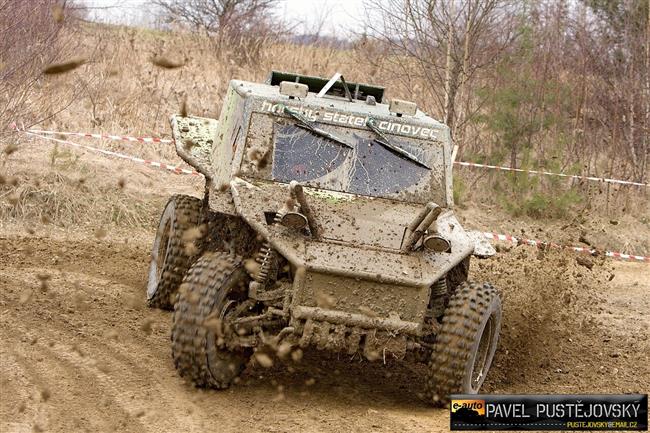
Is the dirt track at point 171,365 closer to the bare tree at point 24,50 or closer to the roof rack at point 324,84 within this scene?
the bare tree at point 24,50

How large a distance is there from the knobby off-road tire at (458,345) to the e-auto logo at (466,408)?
8.6 inches

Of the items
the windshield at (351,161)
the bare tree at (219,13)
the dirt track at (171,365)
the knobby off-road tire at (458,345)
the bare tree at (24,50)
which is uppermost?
the bare tree at (219,13)

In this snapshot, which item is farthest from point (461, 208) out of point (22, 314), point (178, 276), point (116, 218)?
point (22, 314)

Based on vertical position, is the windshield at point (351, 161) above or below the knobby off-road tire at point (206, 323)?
above

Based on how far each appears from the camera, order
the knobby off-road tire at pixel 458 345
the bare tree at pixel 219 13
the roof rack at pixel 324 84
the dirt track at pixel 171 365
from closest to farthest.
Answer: the dirt track at pixel 171 365, the knobby off-road tire at pixel 458 345, the roof rack at pixel 324 84, the bare tree at pixel 219 13

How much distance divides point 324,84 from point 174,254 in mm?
2094

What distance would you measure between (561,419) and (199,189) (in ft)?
27.0

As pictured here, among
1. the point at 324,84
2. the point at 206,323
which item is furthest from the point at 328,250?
the point at 324,84

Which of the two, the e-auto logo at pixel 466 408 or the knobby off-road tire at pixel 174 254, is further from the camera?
→ the knobby off-road tire at pixel 174 254

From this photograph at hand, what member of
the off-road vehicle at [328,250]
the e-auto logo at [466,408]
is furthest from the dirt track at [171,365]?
the off-road vehicle at [328,250]

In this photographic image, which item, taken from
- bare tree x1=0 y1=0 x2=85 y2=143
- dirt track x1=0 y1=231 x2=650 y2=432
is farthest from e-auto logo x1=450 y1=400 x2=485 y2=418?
bare tree x1=0 y1=0 x2=85 y2=143

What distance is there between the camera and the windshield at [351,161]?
312 inches

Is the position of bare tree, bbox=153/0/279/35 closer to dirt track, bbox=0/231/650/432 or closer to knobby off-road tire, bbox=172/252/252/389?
dirt track, bbox=0/231/650/432

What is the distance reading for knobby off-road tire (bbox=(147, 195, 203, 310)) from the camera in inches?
349
